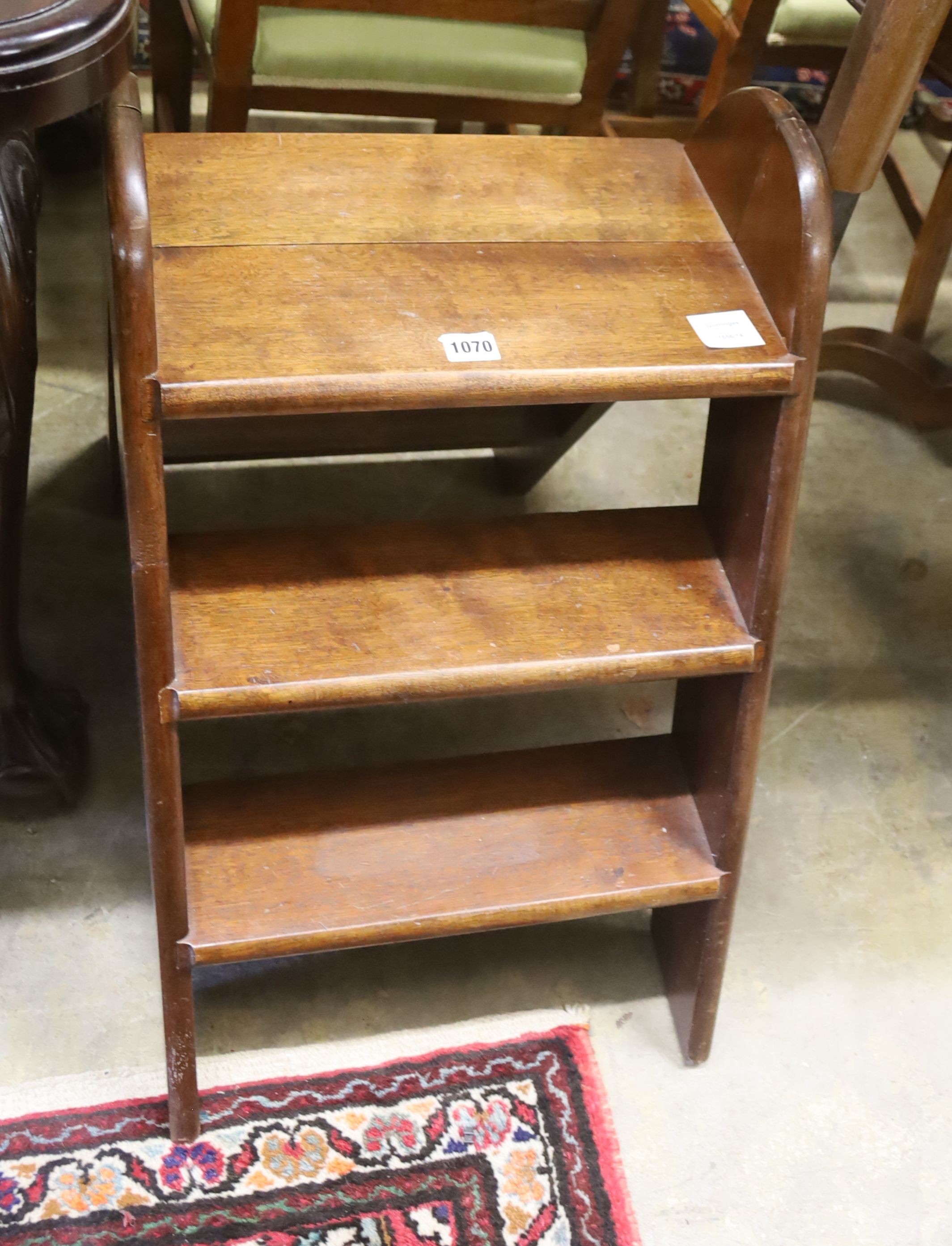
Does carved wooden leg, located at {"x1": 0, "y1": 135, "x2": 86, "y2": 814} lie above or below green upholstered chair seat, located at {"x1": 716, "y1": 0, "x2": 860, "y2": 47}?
below

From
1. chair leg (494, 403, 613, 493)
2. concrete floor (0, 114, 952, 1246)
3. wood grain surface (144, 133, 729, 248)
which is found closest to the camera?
wood grain surface (144, 133, 729, 248)

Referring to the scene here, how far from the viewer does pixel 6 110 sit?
868 millimetres

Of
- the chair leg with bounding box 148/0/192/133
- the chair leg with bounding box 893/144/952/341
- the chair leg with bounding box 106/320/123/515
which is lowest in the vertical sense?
the chair leg with bounding box 106/320/123/515

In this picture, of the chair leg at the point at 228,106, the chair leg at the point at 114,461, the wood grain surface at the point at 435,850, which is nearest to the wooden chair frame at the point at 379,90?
the chair leg at the point at 228,106

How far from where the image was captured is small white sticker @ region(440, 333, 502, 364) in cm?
101

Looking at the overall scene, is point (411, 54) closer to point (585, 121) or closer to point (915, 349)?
point (585, 121)

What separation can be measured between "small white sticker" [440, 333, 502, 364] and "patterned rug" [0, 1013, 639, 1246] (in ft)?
2.43

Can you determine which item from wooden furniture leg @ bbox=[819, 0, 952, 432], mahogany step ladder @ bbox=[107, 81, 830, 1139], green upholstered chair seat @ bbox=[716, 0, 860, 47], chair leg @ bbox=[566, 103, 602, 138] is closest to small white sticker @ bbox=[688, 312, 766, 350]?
mahogany step ladder @ bbox=[107, 81, 830, 1139]

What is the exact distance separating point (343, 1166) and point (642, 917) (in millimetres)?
452

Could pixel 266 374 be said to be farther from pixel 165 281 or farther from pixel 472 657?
pixel 472 657

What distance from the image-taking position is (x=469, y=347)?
102 cm

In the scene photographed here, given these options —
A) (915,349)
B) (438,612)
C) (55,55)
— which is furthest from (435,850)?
(915,349)

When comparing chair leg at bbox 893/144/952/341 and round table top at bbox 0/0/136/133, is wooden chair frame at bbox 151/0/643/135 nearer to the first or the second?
chair leg at bbox 893/144/952/341

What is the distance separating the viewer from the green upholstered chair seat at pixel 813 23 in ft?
7.07
